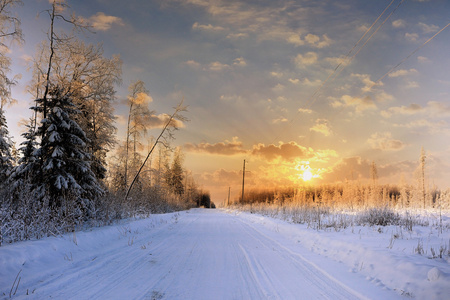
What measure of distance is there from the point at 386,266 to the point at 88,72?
53.3 ft

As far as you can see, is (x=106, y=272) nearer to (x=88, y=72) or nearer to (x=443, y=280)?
(x=443, y=280)

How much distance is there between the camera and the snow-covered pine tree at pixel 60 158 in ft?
33.2

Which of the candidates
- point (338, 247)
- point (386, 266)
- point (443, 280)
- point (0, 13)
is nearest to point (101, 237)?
point (338, 247)

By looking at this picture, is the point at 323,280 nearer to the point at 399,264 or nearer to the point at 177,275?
the point at 399,264

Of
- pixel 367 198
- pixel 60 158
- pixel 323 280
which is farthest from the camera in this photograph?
pixel 367 198

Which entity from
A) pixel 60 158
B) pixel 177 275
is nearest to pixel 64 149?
pixel 60 158

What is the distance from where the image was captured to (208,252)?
674 centimetres

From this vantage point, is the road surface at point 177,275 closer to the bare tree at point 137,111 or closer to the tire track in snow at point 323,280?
the tire track in snow at point 323,280

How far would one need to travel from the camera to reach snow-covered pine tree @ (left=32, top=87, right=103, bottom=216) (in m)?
10.1

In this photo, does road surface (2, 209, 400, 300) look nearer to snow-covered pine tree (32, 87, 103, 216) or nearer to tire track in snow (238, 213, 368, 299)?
tire track in snow (238, 213, 368, 299)

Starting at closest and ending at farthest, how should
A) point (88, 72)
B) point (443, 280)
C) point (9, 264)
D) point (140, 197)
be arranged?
point (443, 280) < point (9, 264) < point (88, 72) < point (140, 197)

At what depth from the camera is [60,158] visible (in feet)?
34.4

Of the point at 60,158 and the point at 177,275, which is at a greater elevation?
the point at 60,158

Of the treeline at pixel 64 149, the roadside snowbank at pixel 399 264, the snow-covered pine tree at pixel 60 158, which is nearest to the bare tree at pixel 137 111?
the treeline at pixel 64 149
